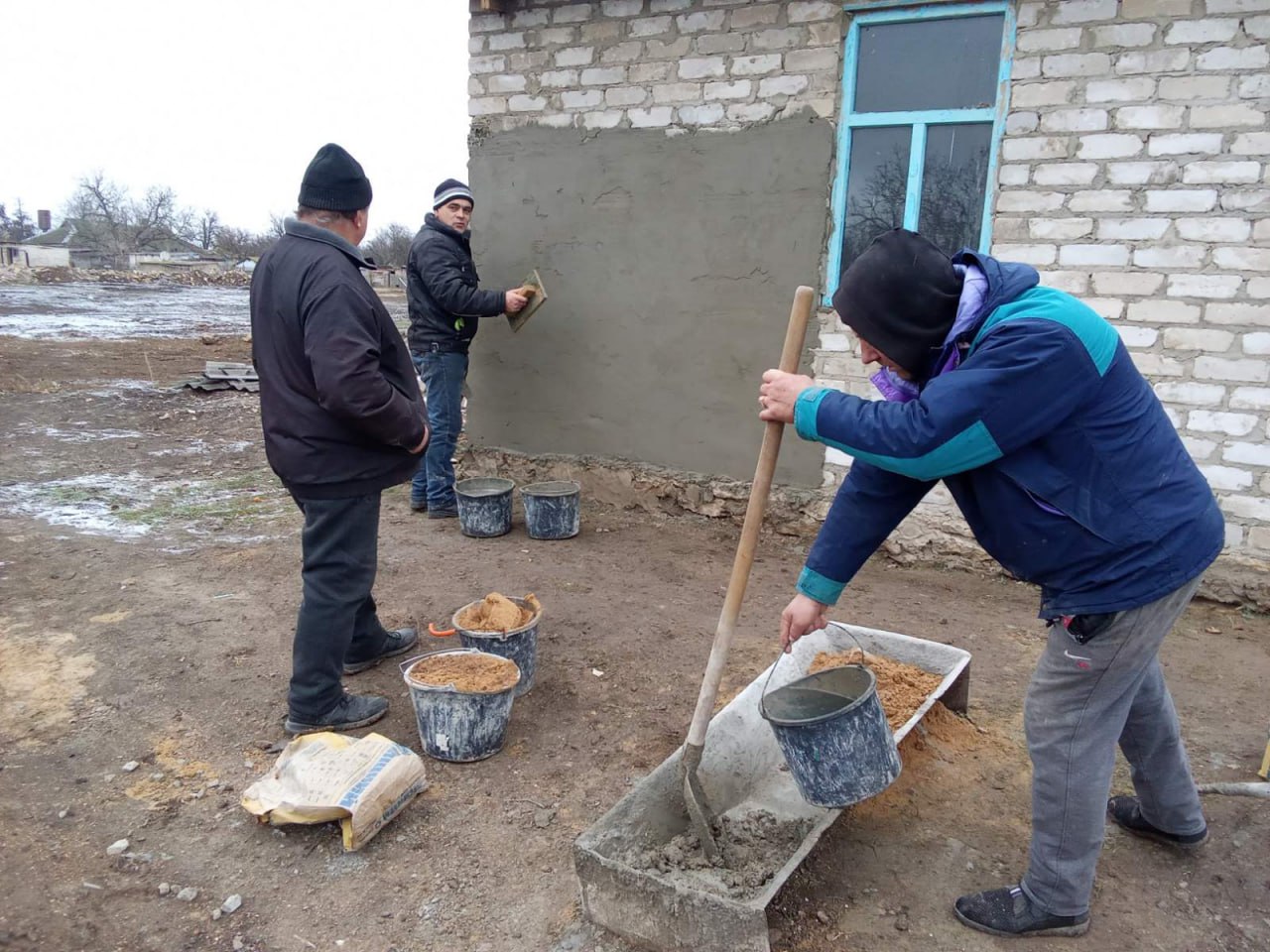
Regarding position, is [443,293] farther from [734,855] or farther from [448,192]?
[734,855]

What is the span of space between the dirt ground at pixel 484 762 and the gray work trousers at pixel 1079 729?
0.79 ft

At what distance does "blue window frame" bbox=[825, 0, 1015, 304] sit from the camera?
5.07 m

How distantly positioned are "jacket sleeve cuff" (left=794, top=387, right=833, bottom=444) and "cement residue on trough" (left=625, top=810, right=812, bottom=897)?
121 cm

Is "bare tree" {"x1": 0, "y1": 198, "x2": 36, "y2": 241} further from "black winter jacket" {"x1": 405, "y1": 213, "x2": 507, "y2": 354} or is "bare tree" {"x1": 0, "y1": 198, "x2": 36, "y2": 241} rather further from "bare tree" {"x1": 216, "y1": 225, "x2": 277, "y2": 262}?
"black winter jacket" {"x1": 405, "y1": 213, "x2": 507, "y2": 354}

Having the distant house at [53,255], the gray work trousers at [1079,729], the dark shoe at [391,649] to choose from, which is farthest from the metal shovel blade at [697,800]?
the distant house at [53,255]

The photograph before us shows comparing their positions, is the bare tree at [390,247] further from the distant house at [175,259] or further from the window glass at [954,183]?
the window glass at [954,183]

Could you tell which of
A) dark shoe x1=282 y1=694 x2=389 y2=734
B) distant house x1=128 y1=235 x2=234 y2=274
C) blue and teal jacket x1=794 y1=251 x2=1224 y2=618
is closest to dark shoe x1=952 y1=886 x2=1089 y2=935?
blue and teal jacket x1=794 y1=251 x2=1224 y2=618

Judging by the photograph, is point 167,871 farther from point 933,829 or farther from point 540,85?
point 540,85

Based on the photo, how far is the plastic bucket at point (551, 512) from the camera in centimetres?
607

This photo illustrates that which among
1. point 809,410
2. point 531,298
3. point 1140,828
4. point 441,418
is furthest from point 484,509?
point 1140,828

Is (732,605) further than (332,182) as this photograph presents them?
No

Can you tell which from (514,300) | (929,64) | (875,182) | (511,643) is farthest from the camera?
(514,300)

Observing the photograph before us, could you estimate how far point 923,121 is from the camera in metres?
5.25

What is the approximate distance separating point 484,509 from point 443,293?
150 centimetres
